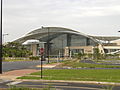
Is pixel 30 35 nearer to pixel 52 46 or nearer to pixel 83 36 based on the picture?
pixel 52 46

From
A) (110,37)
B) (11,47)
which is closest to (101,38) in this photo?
(110,37)

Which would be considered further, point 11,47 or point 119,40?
point 119,40

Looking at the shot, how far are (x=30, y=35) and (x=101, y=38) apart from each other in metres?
41.7

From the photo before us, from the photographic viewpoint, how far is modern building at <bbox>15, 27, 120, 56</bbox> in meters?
131

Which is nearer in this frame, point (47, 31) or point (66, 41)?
point (47, 31)

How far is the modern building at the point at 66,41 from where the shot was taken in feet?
429

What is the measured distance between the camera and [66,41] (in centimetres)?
13850

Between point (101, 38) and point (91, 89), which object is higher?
point (101, 38)

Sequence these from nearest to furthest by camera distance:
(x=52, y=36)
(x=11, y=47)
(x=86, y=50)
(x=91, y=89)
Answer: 1. (x=91, y=89)
2. (x=11, y=47)
3. (x=86, y=50)
4. (x=52, y=36)

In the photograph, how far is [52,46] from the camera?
5635 inches

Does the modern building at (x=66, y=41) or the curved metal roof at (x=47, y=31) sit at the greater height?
the curved metal roof at (x=47, y=31)

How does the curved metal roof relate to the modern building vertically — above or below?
above

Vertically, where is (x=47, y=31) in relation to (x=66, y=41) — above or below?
above

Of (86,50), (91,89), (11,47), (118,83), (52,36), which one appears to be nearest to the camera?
(91,89)
